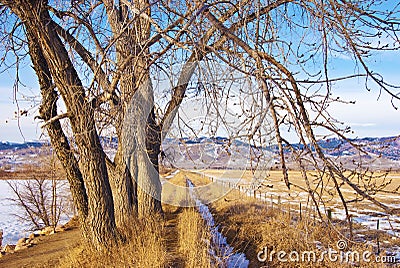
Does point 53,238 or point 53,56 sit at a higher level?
point 53,56

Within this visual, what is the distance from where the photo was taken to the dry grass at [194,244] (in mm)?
4824

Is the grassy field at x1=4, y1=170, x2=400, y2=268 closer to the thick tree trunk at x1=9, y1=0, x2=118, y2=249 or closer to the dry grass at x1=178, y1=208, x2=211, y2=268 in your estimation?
the dry grass at x1=178, y1=208, x2=211, y2=268

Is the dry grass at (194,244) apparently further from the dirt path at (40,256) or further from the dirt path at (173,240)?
the dirt path at (40,256)

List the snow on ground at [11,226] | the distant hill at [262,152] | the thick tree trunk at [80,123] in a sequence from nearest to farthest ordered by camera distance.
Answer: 1. the distant hill at [262,152]
2. the thick tree trunk at [80,123]
3. the snow on ground at [11,226]

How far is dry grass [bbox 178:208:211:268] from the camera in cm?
482

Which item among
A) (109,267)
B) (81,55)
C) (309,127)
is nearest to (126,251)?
(109,267)

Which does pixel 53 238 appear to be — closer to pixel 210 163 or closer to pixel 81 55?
pixel 81 55

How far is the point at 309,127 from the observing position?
2.15m

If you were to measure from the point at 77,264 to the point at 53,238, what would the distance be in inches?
218

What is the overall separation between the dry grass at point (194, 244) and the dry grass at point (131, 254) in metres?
0.34

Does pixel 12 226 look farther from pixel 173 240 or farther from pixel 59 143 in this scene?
pixel 173 240

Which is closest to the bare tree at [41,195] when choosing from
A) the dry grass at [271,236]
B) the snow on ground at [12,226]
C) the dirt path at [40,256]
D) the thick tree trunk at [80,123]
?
the snow on ground at [12,226]

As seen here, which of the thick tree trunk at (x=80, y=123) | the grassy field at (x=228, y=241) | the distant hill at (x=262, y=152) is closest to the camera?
the distant hill at (x=262, y=152)

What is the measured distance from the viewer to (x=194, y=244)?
5.76m
